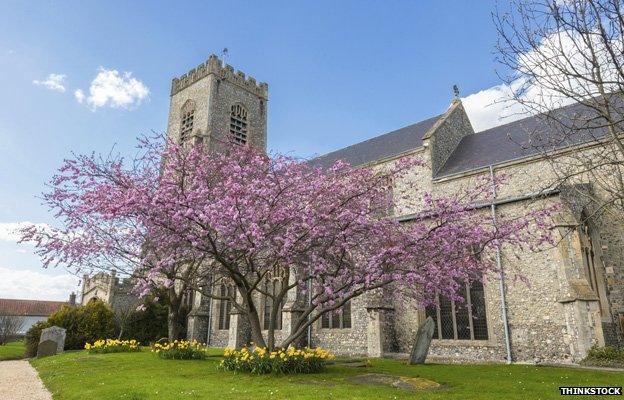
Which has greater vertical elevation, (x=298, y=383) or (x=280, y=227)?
(x=280, y=227)

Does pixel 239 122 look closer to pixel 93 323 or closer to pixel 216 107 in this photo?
pixel 216 107

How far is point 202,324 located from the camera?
2720cm

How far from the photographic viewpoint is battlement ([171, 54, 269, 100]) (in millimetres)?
36250

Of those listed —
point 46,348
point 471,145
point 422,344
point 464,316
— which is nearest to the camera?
point 422,344

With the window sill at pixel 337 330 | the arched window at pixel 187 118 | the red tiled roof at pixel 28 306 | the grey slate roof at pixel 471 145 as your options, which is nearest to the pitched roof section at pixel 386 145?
the grey slate roof at pixel 471 145

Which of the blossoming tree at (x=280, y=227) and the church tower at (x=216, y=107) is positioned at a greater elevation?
the church tower at (x=216, y=107)

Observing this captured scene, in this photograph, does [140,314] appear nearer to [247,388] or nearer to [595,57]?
[247,388]

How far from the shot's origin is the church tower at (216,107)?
1361 inches

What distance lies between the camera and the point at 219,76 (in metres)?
36.1

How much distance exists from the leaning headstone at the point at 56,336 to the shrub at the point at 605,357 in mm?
22688

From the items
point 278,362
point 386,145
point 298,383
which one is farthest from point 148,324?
point 298,383
